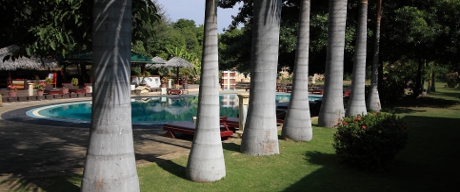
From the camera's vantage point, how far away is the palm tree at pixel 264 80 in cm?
851

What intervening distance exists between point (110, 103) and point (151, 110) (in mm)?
18224

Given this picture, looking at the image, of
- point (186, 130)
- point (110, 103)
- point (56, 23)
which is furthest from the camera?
point (186, 130)

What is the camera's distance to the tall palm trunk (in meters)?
4.69

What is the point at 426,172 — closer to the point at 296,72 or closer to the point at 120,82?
the point at 296,72

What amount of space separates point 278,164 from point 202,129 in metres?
2.16

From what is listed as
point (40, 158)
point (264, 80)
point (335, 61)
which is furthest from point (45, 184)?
point (335, 61)

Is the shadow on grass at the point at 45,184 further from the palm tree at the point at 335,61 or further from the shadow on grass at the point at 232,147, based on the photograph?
the palm tree at the point at 335,61

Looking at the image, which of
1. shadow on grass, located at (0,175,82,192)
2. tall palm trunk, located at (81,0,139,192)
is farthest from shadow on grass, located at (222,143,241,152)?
tall palm trunk, located at (81,0,139,192)

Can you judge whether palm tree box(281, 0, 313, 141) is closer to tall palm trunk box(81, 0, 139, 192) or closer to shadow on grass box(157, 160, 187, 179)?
shadow on grass box(157, 160, 187, 179)

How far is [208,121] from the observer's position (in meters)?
6.71

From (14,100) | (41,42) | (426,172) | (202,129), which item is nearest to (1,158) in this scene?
(41,42)

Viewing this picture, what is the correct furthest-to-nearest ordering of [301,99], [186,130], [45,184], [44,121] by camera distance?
1. [44,121]
2. [186,130]
3. [301,99]
4. [45,184]

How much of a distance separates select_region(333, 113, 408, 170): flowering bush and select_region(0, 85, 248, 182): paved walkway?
12.1ft

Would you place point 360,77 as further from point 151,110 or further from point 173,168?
point 151,110
